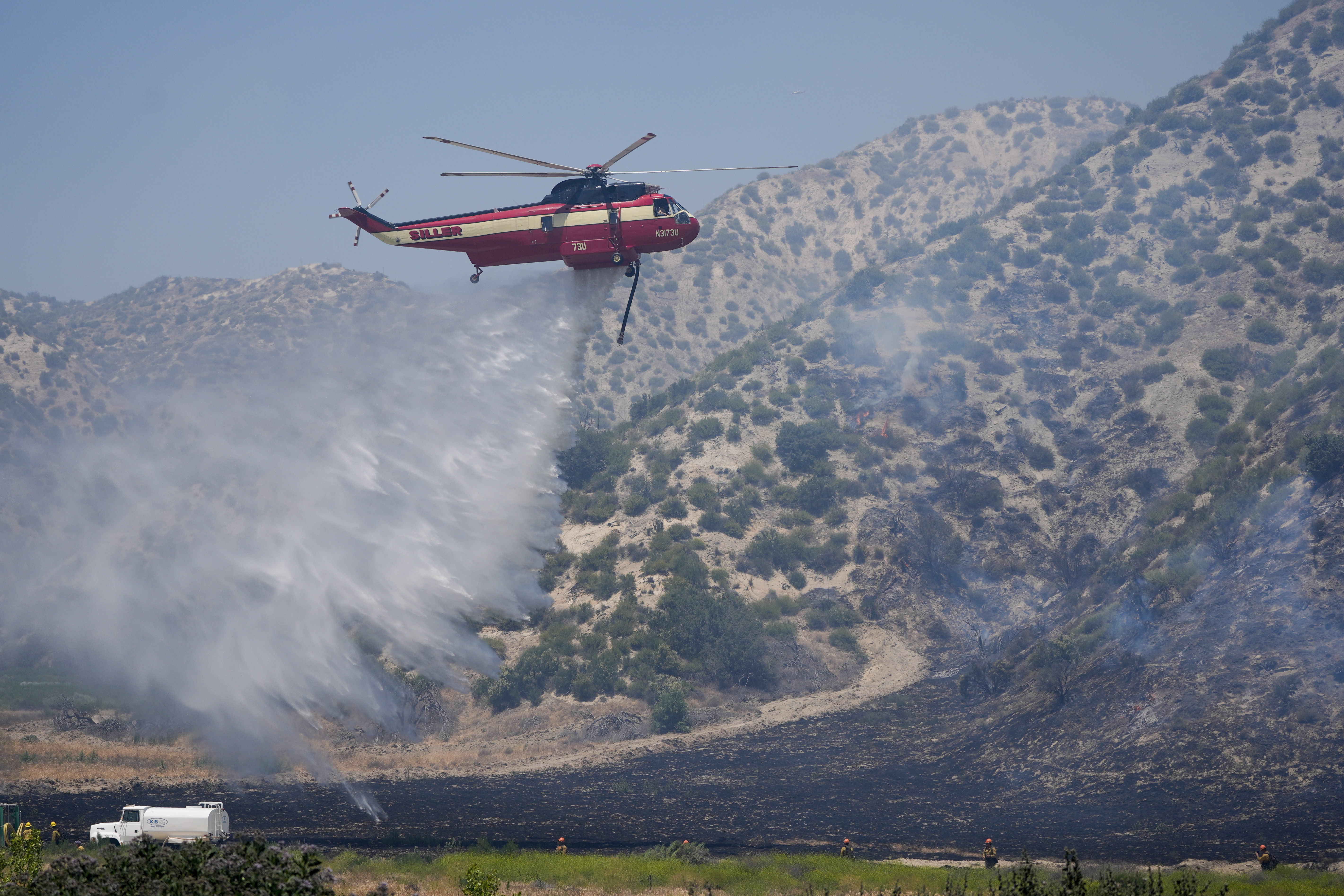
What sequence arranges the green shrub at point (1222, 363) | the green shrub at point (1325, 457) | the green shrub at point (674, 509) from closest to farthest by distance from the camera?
1. the green shrub at point (1325, 457)
2. the green shrub at point (1222, 363)
3. the green shrub at point (674, 509)

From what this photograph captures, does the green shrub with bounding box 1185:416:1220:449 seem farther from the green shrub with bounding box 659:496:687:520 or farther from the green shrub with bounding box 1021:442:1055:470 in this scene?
the green shrub with bounding box 659:496:687:520

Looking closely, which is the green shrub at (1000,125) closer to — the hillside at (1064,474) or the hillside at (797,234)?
→ the hillside at (797,234)

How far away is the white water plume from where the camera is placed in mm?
54812

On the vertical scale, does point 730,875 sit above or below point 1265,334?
below

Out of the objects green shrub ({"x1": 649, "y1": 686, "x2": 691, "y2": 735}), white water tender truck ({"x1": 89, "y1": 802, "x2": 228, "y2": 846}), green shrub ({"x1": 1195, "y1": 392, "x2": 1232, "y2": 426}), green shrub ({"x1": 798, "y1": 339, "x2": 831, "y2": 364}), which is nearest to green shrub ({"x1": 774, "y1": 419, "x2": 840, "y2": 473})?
green shrub ({"x1": 798, "y1": 339, "x2": 831, "y2": 364})

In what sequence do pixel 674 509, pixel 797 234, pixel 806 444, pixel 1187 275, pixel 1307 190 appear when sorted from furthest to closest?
pixel 797 234, pixel 1307 190, pixel 1187 275, pixel 806 444, pixel 674 509

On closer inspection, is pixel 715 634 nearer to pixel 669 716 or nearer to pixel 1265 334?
pixel 669 716

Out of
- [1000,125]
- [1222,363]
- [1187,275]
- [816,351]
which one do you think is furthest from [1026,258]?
[1000,125]

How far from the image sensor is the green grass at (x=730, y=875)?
32000 millimetres

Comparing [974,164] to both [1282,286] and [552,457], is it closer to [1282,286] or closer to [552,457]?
[1282,286]

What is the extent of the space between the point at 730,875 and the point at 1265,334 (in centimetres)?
7784

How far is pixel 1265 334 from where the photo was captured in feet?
290

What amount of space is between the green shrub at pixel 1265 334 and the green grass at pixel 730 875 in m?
66.9

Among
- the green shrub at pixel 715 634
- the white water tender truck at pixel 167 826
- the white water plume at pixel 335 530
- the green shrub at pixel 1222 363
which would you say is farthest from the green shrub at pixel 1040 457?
the white water tender truck at pixel 167 826
